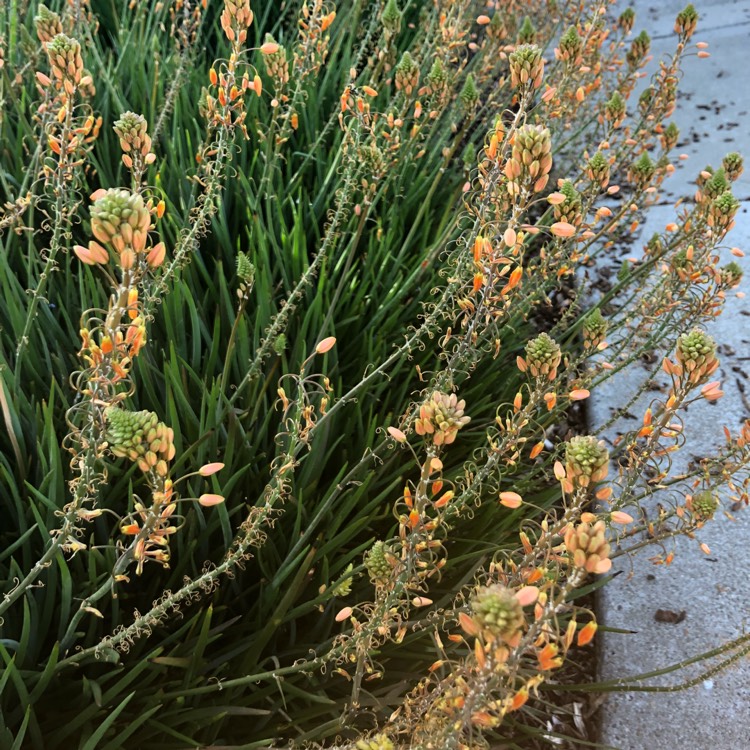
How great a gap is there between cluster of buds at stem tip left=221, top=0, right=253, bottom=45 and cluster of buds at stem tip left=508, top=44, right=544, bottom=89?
0.50 meters

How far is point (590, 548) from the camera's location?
2.29ft

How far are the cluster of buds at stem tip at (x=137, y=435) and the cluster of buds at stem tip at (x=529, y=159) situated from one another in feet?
1.97

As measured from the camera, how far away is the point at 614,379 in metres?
2.92

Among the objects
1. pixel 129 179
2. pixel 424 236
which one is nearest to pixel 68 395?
pixel 129 179

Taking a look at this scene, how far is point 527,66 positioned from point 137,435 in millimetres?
869

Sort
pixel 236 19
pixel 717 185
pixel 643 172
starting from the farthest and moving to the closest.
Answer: pixel 643 172 < pixel 717 185 < pixel 236 19

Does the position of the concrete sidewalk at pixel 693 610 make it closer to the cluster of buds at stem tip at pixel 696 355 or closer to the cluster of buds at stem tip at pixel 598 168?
the cluster of buds at stem tip at pixel 696 355

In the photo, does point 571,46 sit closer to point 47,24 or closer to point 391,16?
point 391,16

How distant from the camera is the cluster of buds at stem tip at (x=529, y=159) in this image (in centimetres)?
99

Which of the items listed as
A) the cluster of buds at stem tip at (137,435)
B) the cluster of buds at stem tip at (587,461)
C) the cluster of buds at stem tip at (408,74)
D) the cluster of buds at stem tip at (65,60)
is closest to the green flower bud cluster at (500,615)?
the cluster of buds at stem tip at (587,461)

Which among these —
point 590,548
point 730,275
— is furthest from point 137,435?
point 730,275

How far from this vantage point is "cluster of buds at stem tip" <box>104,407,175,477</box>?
2.66ft

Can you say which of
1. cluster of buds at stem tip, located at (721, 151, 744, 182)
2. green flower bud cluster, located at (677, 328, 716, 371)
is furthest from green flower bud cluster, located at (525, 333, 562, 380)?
cluster of buds at stem tip, located at (721, 151, 744, 182)

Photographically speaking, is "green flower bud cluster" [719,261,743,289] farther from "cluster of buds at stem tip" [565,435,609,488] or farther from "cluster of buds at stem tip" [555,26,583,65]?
"cluster of buds at stem tip" [565,435,609,488]
